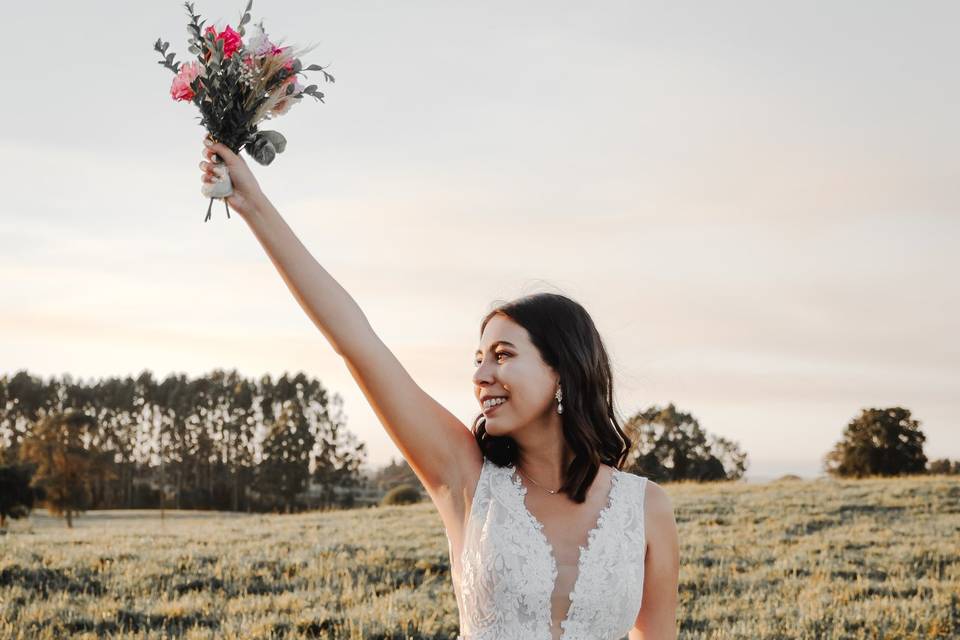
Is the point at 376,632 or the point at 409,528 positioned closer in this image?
the point at 376,632

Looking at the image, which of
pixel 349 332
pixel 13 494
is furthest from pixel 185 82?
pixel 13 494

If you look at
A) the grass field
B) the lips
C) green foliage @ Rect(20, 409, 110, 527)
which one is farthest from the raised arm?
green foliage @ Rect(20, 409, 110, 527)

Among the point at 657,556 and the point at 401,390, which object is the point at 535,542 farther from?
the point at 401,390

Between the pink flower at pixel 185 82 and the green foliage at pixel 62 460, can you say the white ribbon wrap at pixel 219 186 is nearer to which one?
the pink flower at pixel 185 82

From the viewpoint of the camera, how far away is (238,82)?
3219 mm

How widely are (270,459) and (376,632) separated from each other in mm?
59428

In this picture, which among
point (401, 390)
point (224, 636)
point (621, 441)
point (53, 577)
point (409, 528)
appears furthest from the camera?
point (409, 528)

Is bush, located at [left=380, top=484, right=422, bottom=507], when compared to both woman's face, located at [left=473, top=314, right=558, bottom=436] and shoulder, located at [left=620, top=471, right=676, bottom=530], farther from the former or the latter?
woman's face, located at [left=473, top=314, right=558, bottom=436]

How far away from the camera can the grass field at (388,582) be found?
9.13 meters

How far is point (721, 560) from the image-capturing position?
42.5 ft

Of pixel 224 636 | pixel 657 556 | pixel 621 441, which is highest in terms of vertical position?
pixel 621 441

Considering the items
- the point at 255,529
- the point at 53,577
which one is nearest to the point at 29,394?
the point at 255,529

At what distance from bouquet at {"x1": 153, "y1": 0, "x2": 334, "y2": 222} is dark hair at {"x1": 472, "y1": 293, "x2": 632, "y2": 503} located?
42.8 inches

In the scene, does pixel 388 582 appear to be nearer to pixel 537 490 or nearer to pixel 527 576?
pixel 537 490
